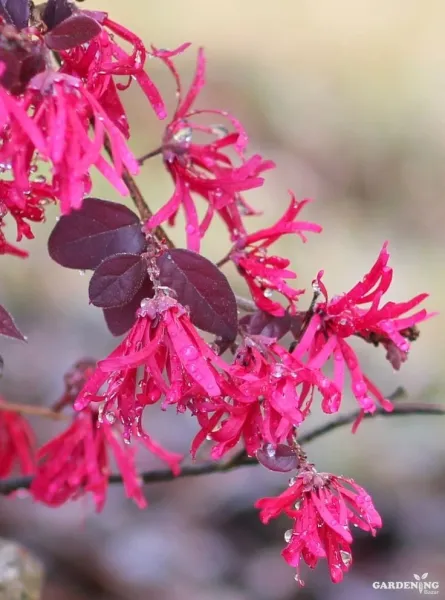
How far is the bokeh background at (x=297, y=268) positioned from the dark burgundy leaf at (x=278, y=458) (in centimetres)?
59

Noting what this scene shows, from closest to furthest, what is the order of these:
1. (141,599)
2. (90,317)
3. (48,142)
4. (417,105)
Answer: (48,142)
(141,599)
(90,317)
(417,105)

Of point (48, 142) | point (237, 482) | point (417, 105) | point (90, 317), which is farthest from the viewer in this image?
point (417, 105)

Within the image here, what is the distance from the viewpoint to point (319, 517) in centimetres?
54

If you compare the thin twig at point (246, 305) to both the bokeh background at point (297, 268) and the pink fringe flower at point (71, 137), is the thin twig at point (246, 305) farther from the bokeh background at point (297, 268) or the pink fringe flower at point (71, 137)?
the bokeh background at point (297, 268)

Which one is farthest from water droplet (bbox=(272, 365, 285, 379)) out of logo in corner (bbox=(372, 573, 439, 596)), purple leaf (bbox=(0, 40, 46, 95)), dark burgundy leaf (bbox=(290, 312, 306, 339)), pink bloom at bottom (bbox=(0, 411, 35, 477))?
logo in corner (bbox=(372, 573, 439, 596))

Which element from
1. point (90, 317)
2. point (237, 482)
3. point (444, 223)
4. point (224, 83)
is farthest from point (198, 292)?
point (224, 83)

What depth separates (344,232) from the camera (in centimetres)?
346

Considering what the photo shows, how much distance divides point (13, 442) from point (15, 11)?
0.68m

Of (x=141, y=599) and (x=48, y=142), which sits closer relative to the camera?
(x=48, y=142)

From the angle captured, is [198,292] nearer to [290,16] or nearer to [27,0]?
[27,0]

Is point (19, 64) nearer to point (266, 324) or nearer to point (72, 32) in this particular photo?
point (72, 32)

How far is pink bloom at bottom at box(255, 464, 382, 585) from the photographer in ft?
1.76

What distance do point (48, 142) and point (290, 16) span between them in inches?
155

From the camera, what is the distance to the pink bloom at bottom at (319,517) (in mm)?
535
